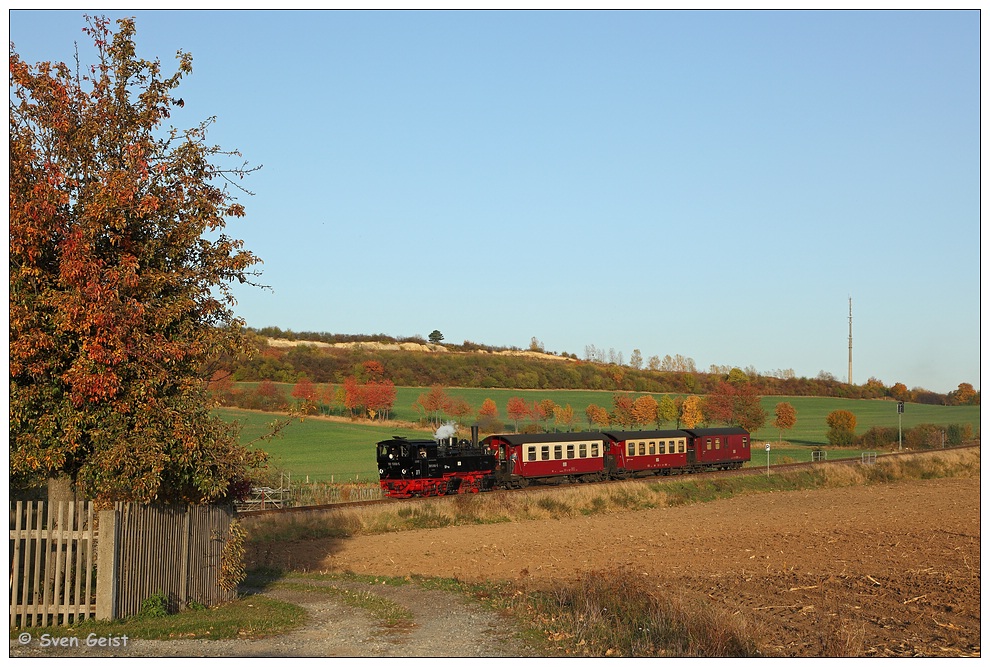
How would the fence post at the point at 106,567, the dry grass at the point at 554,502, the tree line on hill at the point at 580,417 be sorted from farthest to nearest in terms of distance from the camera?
the tree line on hill at the point at 580,417 < the dry grass at the point at 554,502 < the fence post at the point at 106,567

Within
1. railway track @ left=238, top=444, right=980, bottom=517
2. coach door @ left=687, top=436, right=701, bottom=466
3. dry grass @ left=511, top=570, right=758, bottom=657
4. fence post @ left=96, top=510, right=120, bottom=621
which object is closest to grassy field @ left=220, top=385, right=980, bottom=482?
railway track @ left=238, top=444, right=980, bottom=517

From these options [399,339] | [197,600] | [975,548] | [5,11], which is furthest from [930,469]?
[399,339]

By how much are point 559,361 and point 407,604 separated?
359 ft

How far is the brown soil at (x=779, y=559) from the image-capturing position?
15.5 m

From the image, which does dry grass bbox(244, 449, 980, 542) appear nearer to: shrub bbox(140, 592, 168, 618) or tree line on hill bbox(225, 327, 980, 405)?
shrub bbox(140, 592, 168, 618)

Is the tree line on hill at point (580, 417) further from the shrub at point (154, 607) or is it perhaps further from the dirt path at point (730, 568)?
the shrub at point (154, 607)

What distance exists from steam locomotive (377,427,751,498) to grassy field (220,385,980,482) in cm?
620

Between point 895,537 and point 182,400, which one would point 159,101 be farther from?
point 895,537

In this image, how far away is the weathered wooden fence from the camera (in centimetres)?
1231

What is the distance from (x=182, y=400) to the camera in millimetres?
13719

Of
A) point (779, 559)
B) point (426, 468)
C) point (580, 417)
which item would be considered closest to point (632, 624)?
point (779, 559)

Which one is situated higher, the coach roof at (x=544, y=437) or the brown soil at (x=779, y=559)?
the coach roof at (x=544, y=437)

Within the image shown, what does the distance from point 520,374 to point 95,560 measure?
98049 millimetres

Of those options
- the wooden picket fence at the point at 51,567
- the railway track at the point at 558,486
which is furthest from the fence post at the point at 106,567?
the railway track at the point at 558,486
